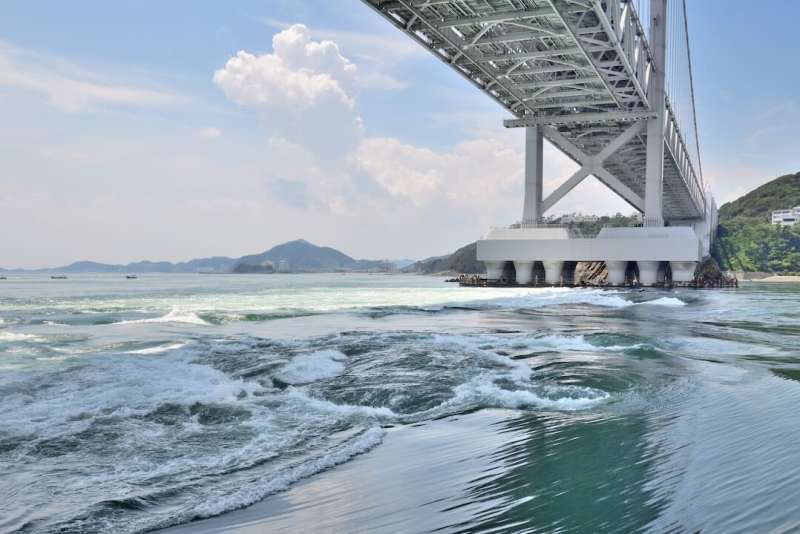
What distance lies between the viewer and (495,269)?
40688 mm

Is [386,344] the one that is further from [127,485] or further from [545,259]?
[545,259]

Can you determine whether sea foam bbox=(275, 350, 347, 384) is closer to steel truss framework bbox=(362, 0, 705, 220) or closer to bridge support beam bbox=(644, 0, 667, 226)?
steel truss framework bbox=(362, 0, 705, 220)

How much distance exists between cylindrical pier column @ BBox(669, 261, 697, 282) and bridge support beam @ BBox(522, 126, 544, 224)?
8612 mm

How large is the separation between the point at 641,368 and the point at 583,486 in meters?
5.14

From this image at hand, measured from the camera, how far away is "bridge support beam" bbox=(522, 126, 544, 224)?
39500 millimetres

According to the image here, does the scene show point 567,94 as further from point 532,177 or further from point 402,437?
point 402,437

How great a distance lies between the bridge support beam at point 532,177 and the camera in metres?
39.5

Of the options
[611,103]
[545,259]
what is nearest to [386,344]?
[545,259]

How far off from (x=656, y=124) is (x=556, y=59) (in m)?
10.5

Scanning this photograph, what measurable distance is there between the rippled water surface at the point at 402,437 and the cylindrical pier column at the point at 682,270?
2873cm

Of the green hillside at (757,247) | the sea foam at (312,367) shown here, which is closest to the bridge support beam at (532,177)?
the sea foam at (312,367)

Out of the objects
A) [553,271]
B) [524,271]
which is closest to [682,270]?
[553,271]

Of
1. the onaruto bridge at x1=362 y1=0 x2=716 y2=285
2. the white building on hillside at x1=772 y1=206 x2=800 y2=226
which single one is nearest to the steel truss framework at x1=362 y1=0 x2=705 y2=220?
the onaruto bridge at x1=362 y1=0 x2=716 y2=285

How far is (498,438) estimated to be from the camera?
501 cm
